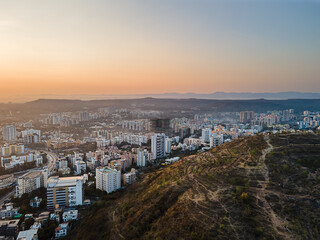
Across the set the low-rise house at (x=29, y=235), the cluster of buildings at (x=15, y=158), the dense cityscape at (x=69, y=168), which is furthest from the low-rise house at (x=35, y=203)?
the cluster of buildings at (x=15, y=158)

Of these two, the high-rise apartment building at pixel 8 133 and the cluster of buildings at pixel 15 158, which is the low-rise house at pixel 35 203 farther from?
→ the high-rise apartment building at pixel 8 133

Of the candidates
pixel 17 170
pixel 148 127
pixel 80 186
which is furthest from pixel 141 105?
pixel 80 186

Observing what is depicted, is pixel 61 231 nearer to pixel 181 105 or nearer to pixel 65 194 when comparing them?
pixel 65 194

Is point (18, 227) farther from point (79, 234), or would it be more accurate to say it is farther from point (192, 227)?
point (192, 227)

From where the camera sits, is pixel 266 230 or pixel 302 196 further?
pixel 302 196

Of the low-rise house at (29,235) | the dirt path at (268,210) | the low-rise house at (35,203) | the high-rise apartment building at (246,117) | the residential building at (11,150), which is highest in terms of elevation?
the dirt path at (268,210)
